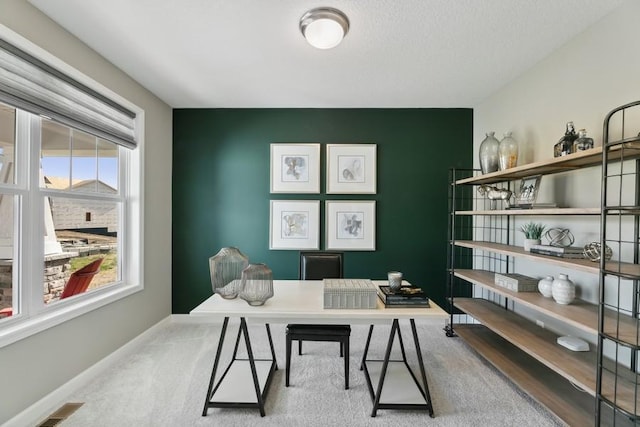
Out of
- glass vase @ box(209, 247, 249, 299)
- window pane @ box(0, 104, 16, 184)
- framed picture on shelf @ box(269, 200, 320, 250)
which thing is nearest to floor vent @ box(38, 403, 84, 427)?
glass vase @ box(209, 247, 249, 299)

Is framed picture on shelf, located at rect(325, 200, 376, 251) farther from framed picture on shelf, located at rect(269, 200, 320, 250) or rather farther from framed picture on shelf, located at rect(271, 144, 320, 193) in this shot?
framed picture on shelf, located at rect(271, 144, 320, 193)

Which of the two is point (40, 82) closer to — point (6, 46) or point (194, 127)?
point (6, 46)

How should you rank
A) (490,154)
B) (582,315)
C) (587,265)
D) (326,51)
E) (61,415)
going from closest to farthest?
1. (587,265)
2. (582,315)
3. (61,415)
4. (326,51)
5. (490,154)

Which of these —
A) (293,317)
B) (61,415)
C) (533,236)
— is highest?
(533,236)

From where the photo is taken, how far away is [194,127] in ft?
11.6

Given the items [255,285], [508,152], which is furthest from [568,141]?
[255,285]

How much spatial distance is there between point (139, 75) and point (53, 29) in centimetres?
75

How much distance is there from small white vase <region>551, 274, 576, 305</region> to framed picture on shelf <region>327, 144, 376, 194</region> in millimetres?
1913

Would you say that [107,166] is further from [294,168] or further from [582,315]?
[582,315]

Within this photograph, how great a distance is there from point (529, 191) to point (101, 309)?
3.61 meters

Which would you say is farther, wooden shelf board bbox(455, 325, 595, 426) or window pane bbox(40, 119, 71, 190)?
window pane bbox(40, 119, 71, 190)

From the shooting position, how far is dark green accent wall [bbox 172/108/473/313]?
350 centimetres

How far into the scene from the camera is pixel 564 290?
1972mm

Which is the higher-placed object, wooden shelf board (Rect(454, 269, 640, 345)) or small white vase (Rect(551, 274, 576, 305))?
small white vase (Rect(551, 274, 576, 305))
